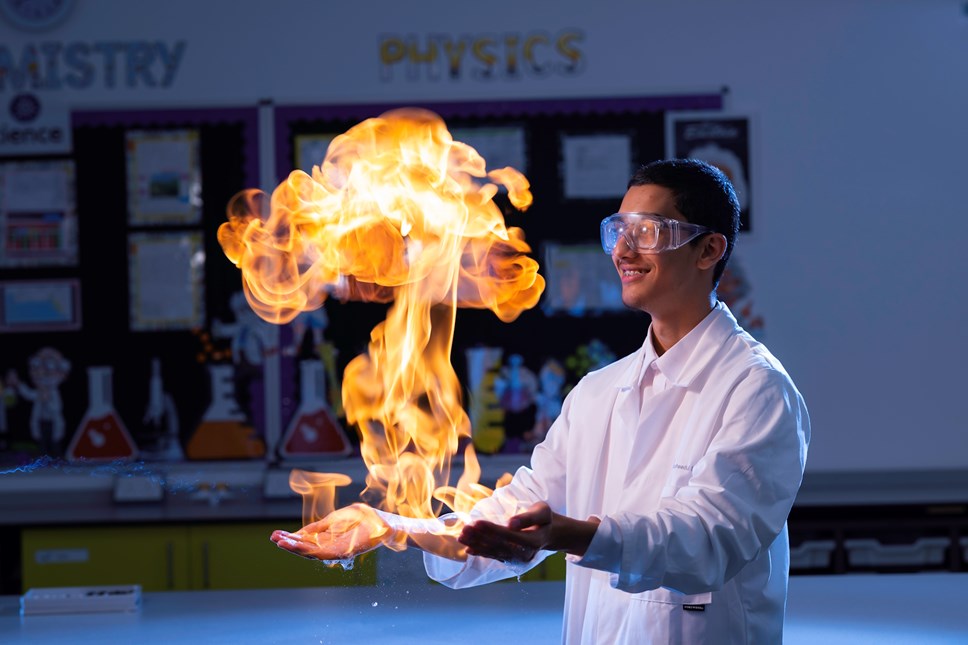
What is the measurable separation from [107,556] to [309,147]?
2.20 meters

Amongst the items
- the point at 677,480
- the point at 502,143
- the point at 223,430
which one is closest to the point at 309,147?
the point at 502,143

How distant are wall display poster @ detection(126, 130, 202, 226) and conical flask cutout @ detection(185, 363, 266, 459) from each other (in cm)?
81

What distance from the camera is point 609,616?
187 centimetres

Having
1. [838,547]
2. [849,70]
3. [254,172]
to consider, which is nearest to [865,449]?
[838,547]

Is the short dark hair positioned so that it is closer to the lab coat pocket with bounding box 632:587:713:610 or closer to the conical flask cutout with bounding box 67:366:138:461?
the lab coat pocket with bounding box 632:587:713:610

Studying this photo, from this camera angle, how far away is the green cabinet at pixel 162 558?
442cm

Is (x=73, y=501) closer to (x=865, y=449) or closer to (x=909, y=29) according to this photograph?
(x=865, y=449)

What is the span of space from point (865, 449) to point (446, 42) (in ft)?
9.79

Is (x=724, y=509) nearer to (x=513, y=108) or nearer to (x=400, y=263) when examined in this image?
(x=400, y=263)

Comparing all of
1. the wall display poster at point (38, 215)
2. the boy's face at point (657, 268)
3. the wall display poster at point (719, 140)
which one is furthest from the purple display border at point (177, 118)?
the boy's face at point (657, 268)

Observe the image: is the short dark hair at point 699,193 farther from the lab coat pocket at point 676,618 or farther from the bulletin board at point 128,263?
the bulletin board at point 128,263

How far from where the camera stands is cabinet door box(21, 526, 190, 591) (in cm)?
442

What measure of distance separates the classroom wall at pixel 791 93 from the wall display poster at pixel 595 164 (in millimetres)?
231

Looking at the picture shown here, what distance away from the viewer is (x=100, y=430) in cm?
508
